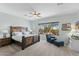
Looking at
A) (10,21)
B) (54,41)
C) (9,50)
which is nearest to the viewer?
(10,21)

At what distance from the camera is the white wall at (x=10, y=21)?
6.51 ft

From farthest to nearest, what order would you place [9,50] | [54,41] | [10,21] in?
[54,41], [9,50], [10,21]

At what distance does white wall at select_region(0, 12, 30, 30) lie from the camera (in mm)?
1983

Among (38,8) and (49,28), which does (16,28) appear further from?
(49,28)

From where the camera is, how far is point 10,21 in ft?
6.77

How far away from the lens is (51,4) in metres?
2.04

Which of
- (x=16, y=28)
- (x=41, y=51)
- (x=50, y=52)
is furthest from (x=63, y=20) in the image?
(x=16, y=28)

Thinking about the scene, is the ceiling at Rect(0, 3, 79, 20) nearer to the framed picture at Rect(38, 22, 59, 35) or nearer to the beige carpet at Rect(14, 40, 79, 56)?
the framed picture at Rect(38, 22, 59, 35)

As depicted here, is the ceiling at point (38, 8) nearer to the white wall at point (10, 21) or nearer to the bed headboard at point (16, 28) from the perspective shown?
the white wall at point (10, 21)

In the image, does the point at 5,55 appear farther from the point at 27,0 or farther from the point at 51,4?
the point at 51,4

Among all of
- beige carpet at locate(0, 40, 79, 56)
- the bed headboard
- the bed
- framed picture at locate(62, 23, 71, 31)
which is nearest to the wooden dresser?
the bed

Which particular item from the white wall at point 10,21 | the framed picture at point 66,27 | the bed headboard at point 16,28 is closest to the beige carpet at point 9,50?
the bed headboard at point 16,28

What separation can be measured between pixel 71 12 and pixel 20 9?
1.25m

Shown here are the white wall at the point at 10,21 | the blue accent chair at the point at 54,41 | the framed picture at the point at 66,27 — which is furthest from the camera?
the blue accent chair at the point at 54,41
